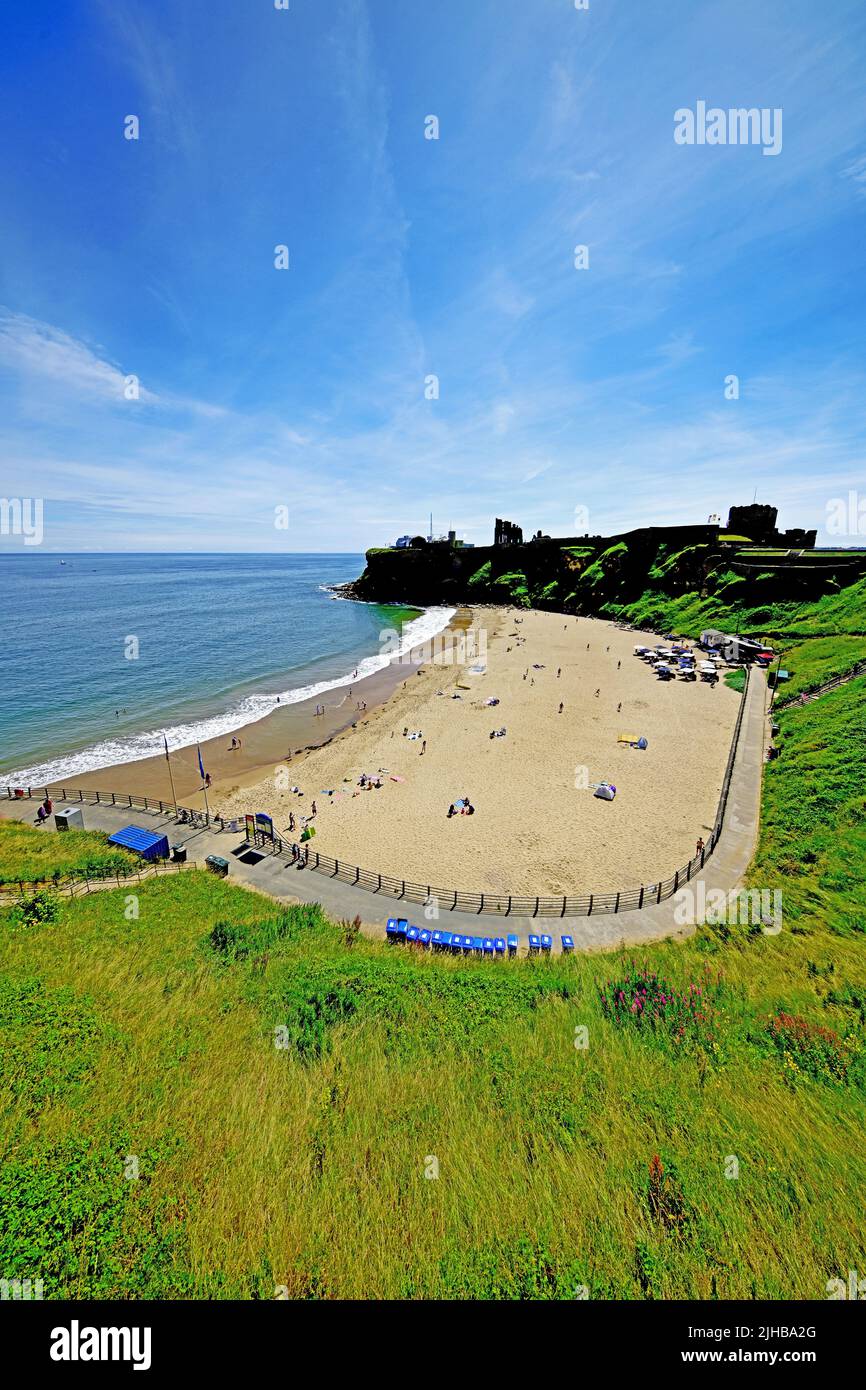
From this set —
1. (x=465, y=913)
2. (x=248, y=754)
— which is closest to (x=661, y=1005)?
(x=465, y=913)

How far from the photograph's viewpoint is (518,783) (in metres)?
31.3

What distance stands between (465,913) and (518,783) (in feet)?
45.2

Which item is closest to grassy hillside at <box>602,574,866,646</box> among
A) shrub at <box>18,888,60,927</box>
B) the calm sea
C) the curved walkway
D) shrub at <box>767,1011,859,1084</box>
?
the curved walkway

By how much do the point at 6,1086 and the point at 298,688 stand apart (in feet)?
160

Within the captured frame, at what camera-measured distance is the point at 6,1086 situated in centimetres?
889

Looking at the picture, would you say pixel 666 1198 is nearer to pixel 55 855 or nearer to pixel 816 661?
pixel 55 855

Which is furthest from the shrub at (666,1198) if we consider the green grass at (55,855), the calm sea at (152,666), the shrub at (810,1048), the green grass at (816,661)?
the green grass at (816,661)

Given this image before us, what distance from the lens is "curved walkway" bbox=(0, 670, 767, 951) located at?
17438 mm

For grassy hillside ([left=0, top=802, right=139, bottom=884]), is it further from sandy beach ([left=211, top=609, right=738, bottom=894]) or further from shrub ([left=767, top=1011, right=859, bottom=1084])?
shrub ([left=767, top=1011, right=859, bottom=1084])

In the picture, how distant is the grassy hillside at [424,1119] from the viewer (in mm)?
6688

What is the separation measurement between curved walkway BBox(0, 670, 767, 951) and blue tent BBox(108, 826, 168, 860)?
43.2 inches

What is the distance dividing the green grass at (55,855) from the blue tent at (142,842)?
335 mm

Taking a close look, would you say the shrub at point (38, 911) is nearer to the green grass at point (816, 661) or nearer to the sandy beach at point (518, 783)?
the sandy beach at point (518, 783)
